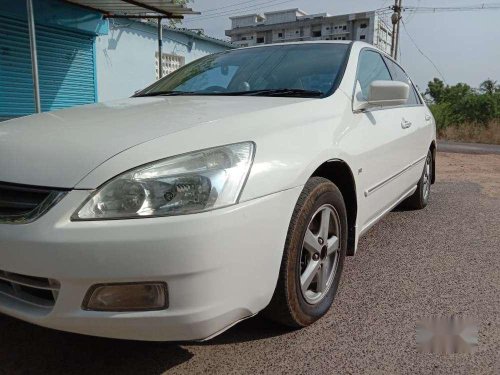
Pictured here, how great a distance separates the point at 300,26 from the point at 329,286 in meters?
73.0

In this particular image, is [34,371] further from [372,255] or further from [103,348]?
[372,255]

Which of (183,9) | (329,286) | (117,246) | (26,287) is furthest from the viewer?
(183,9)

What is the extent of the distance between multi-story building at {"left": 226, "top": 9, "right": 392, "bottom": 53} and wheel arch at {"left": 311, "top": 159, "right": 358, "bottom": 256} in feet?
208

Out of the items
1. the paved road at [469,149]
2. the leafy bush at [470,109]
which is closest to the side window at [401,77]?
the paved road at [469,149]

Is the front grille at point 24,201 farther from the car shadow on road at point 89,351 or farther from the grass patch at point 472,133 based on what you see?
the grass patch at point 472,133

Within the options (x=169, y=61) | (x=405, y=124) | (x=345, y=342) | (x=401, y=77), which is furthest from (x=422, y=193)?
(x=169, y=61)

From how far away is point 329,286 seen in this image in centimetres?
251

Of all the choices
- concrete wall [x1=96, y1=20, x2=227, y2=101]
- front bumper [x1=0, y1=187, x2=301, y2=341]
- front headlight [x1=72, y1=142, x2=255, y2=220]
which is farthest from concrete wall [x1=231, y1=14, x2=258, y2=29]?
front bumper [x1=0, y1=187, x2=301, y2=341]

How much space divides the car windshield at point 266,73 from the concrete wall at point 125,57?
6.44 meters

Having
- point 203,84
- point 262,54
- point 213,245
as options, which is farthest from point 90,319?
point 262,54

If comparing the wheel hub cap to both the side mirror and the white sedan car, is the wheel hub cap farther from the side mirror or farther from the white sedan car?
the side mirror

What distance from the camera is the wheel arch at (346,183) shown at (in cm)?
246

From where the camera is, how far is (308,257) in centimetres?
232

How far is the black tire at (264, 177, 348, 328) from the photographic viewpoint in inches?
80.4
